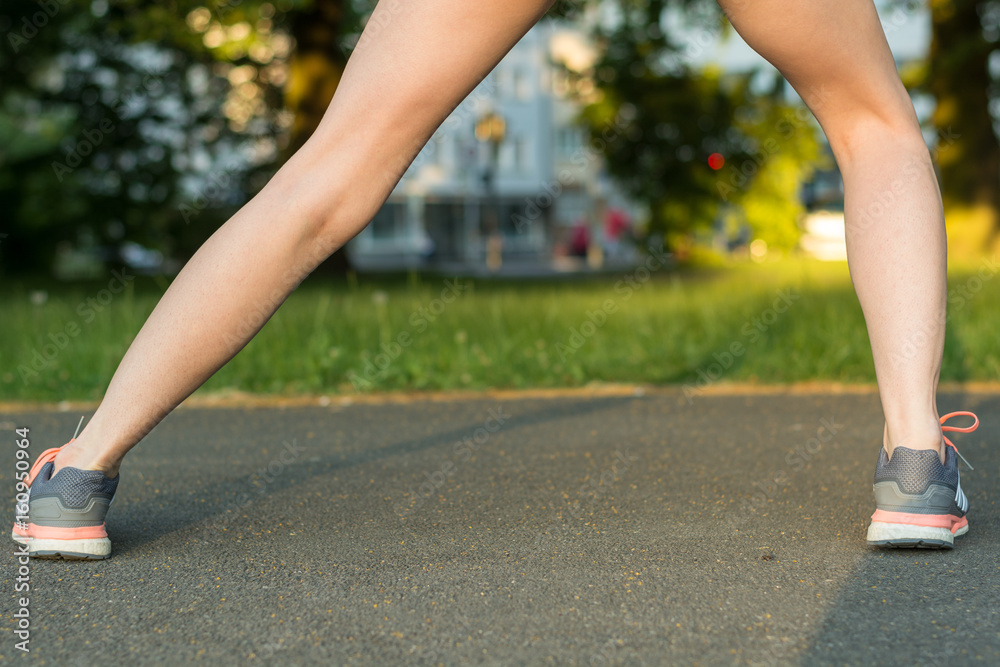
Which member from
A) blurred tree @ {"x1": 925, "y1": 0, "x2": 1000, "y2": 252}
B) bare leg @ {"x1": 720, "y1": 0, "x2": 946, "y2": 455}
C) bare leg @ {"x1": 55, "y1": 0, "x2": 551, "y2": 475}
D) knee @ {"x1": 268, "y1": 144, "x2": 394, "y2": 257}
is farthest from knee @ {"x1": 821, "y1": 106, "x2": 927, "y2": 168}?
blurred tree @ {"x1": 925, "y1": 0, "x2": 1000, "y2": 252}

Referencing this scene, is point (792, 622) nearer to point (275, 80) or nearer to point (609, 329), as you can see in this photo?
point (609, 329)

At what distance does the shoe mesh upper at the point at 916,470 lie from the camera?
6.75ft

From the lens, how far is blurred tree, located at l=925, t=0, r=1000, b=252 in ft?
48.1

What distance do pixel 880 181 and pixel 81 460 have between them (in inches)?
70.5

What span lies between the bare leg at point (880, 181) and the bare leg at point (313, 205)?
562mm

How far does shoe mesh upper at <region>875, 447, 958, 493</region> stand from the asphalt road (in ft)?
0.49

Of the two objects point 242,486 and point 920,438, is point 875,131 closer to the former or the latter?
point 920,438

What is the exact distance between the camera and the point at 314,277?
559 inches

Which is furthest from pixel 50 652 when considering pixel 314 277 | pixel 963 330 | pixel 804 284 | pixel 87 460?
pixel 314 277

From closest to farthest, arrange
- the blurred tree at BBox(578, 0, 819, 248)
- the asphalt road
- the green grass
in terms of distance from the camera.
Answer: the asphalt road → the green grass → the blurred tree at BBox(578, 0, 819, 248)

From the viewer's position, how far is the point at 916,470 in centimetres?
206

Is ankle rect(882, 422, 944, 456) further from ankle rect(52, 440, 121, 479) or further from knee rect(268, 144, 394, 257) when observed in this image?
ankle rect(52, 440, 121, 479)

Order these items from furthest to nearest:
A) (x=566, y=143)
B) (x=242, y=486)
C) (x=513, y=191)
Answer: (x=566, y=143), (x=513, y=191), (x=242, y=486)

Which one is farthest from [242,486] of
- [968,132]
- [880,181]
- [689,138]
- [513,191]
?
[513,191]
